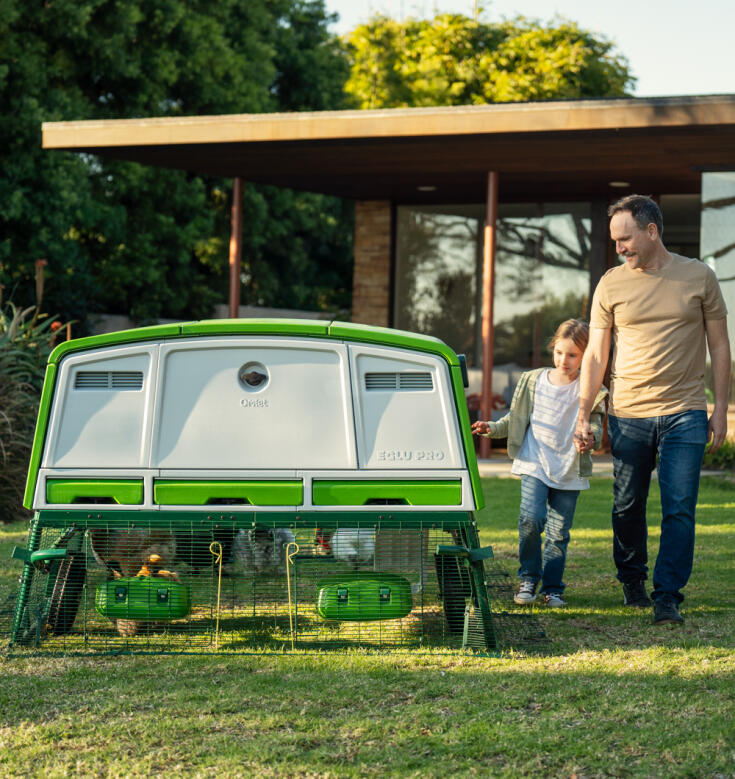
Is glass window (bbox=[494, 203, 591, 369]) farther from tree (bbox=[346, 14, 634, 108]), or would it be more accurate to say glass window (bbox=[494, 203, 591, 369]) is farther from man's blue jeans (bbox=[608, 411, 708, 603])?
tree (bbox=[346, 14, 634, 108])

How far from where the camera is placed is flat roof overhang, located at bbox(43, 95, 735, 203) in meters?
10.3

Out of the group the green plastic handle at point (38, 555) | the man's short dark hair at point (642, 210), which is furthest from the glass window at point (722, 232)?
the green plastic handle at point (38, 555)

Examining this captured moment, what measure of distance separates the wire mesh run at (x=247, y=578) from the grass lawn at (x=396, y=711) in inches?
7.3

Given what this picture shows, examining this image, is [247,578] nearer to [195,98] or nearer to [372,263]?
[372,263]

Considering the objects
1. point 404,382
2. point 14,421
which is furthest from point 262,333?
point 14,421

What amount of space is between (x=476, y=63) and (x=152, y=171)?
47.6ft

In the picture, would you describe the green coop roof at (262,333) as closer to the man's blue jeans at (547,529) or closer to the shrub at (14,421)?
the man's blue jeans at (547,529)

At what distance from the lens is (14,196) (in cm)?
1731

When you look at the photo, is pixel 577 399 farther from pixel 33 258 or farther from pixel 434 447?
pixel 33 258

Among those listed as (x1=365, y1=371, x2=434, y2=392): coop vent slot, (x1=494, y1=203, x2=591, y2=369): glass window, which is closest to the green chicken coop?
(x1=365, y1=371, x2=434, y2=392): coop vent slot

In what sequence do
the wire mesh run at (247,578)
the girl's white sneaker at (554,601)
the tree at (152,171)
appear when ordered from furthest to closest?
the tree at (152,171)
the girl's white sneaker at (554,601)
the wire mesh run at (247,578)

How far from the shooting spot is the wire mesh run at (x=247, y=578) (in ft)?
13.6

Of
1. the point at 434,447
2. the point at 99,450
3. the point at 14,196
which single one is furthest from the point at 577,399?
the point at 14,196

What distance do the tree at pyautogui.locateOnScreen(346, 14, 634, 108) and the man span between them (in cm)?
2772
